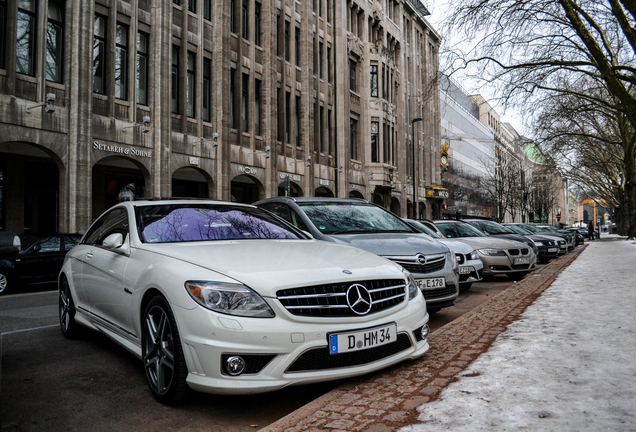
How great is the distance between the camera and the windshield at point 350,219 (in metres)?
7.31

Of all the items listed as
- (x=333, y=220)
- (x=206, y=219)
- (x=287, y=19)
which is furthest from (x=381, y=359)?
(x=287, y=19)

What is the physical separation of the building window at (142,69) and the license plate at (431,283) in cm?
1825

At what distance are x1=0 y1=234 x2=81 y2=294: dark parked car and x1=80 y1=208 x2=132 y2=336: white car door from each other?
8.36 m

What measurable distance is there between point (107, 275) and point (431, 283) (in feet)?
12.4

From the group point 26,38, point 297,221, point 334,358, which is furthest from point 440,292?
point 26,38

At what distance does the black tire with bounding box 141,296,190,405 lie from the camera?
3576 mm

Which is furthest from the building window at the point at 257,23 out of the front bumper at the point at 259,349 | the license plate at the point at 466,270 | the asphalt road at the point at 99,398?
the front bumper at the point at 259,349

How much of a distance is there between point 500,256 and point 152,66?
16.1 meters

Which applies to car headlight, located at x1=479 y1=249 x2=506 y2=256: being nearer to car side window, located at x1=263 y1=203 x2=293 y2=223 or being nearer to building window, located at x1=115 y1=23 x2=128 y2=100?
car side window, located at x1=263 y1=203 x2=293 y2=223

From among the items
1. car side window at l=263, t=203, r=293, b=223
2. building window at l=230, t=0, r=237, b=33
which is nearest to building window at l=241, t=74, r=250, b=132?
building window at l=230, t=0, r=237, b=33

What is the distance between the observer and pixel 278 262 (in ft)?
12.7

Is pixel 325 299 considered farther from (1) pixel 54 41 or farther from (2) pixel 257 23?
(2) pixel 257 23

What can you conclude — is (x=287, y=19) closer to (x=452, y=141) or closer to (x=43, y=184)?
(x=43, y=184)

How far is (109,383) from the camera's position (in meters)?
4.41
